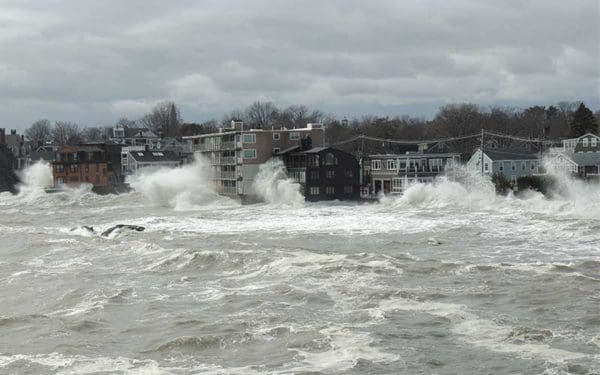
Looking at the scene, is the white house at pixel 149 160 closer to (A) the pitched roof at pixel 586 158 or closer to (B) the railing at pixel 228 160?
(B) the railing at pixel 228 160

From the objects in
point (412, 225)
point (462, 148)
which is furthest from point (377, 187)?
point (412, 225)

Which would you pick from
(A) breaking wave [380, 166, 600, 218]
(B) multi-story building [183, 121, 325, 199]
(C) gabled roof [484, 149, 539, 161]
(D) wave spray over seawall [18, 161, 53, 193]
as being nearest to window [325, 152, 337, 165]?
(B) multi-story building [183, 121, 325, 199]

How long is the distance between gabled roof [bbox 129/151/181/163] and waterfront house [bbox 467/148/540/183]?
1609 inches

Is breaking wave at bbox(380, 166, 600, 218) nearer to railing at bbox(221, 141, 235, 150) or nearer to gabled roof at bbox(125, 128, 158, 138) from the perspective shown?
railing at bbox(221, 141, 235, 150)

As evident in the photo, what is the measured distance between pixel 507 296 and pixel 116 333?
34.8 ft

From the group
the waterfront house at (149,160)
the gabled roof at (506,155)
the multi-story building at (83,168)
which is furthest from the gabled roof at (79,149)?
the gabled roof at (506,155)

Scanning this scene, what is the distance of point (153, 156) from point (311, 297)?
257ft

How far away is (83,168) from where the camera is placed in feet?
321

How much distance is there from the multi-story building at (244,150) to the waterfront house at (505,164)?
15.0 m

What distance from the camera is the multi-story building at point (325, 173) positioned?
6644 centimetres

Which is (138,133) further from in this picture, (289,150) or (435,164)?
(435,164)

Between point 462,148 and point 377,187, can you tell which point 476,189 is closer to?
point 377,187

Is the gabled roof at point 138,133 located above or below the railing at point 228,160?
above

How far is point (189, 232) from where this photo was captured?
42.7 m
